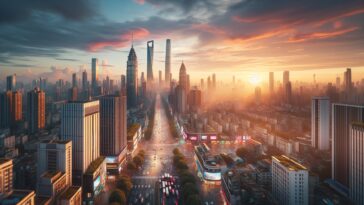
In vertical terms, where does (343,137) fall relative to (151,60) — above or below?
below

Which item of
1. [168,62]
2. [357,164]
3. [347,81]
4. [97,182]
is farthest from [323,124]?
[168,62]

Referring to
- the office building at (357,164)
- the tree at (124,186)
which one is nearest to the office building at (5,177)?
the tree at (124,186)

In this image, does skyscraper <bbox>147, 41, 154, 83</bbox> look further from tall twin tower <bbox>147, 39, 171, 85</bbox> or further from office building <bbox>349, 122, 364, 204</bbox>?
office building <bbox>349, 122, 364, 204</bbox>

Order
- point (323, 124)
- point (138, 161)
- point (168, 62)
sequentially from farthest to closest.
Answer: point (168, 62), point (323, 124), point (138, 161)

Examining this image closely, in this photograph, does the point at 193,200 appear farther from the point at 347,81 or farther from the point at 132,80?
the point at 132,80

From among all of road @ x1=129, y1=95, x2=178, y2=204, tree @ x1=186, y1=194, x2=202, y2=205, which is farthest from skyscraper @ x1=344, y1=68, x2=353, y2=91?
tree @ x1=186, y1=194, x2=202, y2=205

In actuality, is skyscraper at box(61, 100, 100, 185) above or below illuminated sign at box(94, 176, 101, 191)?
above
